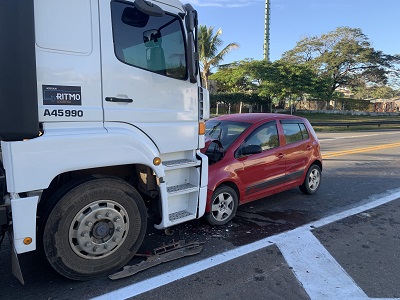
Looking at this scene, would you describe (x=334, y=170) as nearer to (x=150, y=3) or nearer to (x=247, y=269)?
(x=247, y=269)

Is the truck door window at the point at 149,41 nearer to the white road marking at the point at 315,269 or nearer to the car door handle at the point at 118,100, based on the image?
the car door handle at the point at 118,100

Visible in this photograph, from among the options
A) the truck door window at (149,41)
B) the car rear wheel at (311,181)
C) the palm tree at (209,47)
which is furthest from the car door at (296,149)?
the palm tree at (209,47)

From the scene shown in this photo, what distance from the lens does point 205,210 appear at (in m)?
4.73

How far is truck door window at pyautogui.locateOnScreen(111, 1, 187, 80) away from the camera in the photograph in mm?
3471


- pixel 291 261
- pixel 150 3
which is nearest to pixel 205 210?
pixel 291 261

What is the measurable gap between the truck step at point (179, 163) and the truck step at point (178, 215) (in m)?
0.57

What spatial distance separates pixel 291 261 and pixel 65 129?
9.31ft

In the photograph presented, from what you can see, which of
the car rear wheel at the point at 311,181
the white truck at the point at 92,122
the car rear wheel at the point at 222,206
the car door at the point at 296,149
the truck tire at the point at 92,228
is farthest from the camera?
the car rear wheel at the point at 311,181

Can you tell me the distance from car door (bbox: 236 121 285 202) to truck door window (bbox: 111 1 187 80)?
191 cm

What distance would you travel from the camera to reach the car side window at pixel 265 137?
218 inches

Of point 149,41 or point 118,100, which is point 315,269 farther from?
point 149,41

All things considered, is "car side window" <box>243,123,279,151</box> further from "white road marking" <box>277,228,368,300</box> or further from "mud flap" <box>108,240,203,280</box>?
"mud flap" <box>108,240,203,280</box>

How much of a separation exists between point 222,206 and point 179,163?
1.26 metres

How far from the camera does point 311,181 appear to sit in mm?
6809
